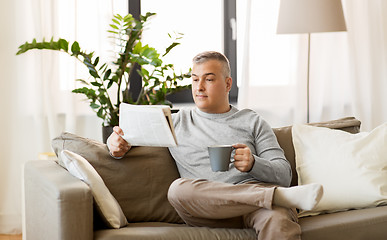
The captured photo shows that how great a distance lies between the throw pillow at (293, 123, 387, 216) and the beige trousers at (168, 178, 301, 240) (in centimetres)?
43

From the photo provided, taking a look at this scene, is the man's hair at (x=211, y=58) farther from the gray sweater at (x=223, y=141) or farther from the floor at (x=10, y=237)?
the floor at (x=10, y=237)

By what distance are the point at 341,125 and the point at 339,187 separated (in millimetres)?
447

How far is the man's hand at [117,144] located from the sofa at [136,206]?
49 millimetres

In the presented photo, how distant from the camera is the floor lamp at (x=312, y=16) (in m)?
3.75

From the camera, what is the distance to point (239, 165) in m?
2.45

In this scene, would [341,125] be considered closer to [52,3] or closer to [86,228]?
[86,228]

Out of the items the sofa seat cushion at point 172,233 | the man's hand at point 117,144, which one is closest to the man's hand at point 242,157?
the sofa seat cushion at point 172,233

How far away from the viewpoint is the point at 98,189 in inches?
91.7

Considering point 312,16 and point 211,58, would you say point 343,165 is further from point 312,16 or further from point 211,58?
point 312,16

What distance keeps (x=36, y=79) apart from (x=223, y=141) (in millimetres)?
1474

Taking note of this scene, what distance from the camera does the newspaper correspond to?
7.75 ft

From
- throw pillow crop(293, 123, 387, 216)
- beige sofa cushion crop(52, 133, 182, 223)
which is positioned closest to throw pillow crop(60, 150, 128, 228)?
beige sofa cushion crop(52, 133, 182, 223)

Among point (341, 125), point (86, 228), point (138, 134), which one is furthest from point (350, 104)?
point (86, 228)

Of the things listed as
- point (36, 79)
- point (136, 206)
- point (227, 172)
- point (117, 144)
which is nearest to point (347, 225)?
point (227, 172)
